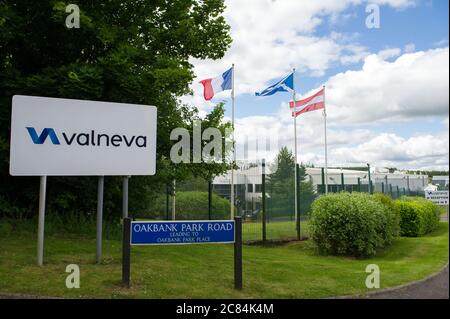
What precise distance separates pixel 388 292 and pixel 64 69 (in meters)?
8.26

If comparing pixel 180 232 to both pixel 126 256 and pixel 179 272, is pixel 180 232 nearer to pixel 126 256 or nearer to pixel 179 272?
pixel 126 256

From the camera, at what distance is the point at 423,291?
23.0 ft

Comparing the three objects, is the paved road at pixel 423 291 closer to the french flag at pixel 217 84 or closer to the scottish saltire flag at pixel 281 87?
the french flag at pixel 217 84

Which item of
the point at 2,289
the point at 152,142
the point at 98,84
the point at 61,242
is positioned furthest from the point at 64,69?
the point at 2,289

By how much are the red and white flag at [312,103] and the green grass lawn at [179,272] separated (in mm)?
9006

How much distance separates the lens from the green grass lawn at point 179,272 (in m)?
6.21

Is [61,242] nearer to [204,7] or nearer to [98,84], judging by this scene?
[98,84]

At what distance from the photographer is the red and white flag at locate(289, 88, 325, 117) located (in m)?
18.6

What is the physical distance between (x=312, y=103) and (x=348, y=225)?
8812 millimetres

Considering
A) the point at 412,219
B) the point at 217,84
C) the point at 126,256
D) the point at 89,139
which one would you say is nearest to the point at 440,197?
the point at 412,219

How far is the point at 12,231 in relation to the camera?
32.2 ft

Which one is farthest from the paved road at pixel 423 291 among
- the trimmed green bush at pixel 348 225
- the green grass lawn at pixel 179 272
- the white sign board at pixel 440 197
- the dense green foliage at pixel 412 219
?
the dense green foliage at pixel 412 219
